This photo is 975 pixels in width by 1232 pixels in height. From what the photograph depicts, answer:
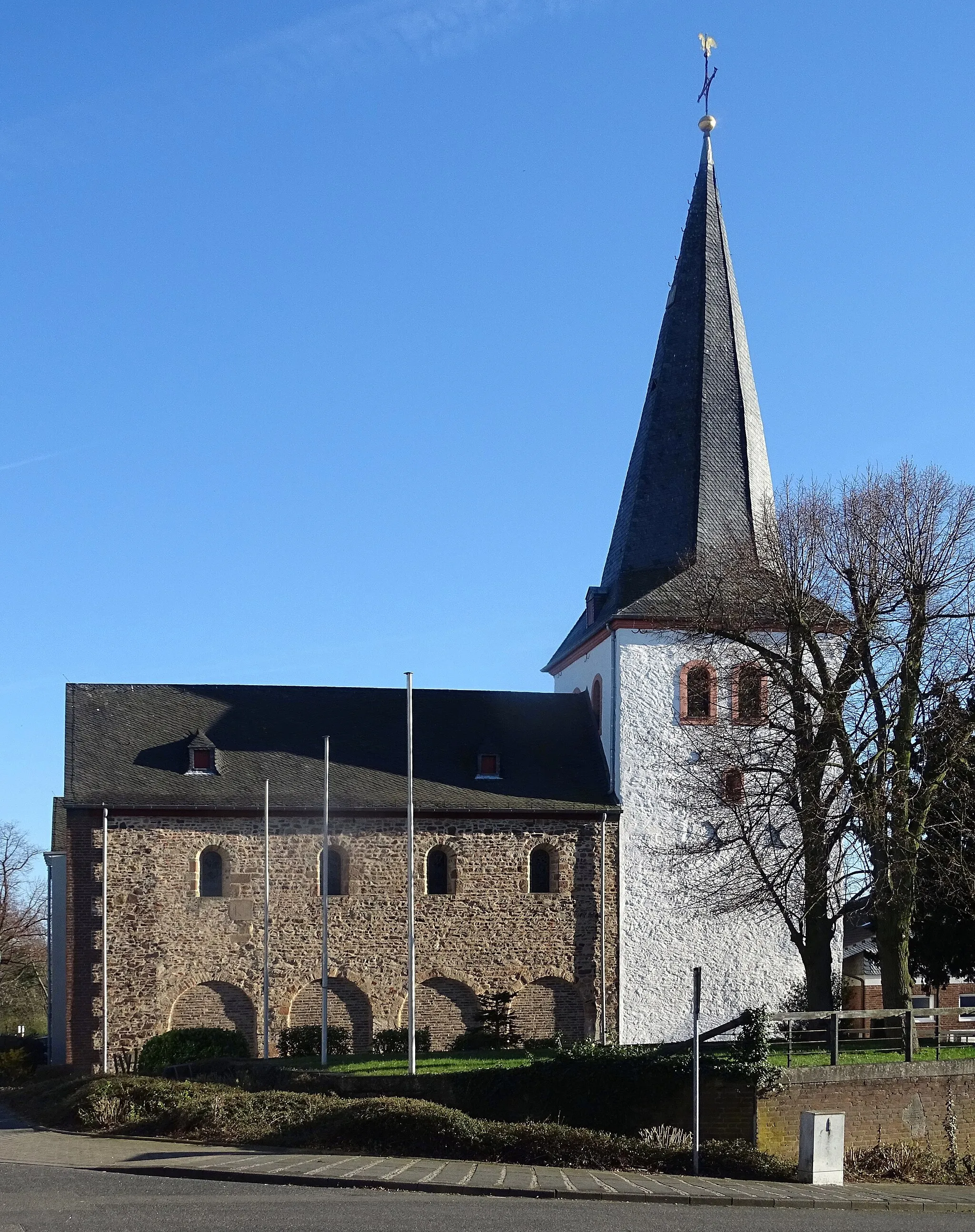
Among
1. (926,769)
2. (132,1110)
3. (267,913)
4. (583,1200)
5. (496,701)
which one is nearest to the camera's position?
(583,1200)

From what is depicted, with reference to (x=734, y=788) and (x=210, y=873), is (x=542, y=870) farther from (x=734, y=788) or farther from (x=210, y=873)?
(x=210, y=873)

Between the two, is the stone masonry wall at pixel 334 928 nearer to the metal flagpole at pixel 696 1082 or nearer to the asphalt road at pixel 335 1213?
the metal flagpole at pixel 696 1082

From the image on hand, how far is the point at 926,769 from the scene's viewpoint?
25625 mm

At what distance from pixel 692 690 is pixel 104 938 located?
14.2 m

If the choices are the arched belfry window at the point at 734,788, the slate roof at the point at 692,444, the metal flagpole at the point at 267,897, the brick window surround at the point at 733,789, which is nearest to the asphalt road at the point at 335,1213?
the arched belfry window at the point at 734,788

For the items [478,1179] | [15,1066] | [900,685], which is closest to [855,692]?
[900,685]

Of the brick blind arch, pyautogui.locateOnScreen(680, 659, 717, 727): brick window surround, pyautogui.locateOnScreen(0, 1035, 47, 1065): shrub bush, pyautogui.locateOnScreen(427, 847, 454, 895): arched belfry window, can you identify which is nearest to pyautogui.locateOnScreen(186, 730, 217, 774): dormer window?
the brick blind arch

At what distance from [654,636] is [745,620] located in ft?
27.9

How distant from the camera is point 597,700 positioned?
3650 cm

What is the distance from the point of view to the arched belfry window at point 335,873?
33.3m

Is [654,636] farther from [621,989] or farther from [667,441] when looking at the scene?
[621,989]

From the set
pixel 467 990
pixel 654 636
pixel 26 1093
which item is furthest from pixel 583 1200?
pixel 654 636

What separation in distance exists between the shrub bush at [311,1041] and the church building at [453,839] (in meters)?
0.38

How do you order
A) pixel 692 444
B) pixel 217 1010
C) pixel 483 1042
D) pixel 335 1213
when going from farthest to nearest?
1. pixel 692 444
2. pixel 217 1010
3. pixel 483 1042
4. pixel 335 1213
